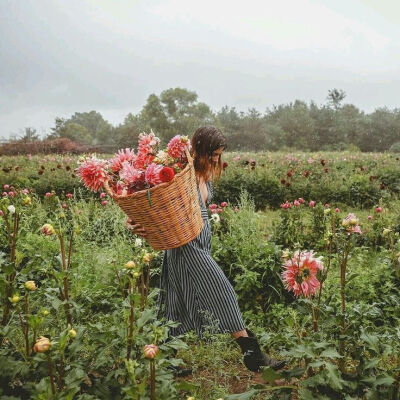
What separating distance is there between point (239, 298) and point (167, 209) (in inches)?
68.1

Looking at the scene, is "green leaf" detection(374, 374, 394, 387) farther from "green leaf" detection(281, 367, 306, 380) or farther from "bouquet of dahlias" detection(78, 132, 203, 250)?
"bouquet of dahlias" detection(78, 132, 203, 250)

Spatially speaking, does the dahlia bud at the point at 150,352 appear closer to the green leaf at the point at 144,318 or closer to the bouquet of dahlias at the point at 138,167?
the green leaf at the point at 144,318

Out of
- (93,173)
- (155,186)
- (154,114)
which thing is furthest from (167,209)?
(154,114)

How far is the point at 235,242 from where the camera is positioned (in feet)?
11.9

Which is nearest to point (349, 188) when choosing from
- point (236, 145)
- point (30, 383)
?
point (30, 383)

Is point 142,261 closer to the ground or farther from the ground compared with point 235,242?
farther from the ground

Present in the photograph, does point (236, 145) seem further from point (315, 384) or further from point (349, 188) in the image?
point (315, 384)

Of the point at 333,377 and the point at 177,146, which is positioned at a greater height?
the point at 177,146

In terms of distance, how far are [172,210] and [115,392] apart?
0.74m

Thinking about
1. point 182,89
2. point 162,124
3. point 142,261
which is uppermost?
point 182,89

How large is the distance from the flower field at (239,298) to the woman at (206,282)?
10cm

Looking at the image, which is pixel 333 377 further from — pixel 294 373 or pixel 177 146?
pixel 177 146

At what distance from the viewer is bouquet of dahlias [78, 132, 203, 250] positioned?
170cm

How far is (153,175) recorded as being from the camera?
171 centimetres
